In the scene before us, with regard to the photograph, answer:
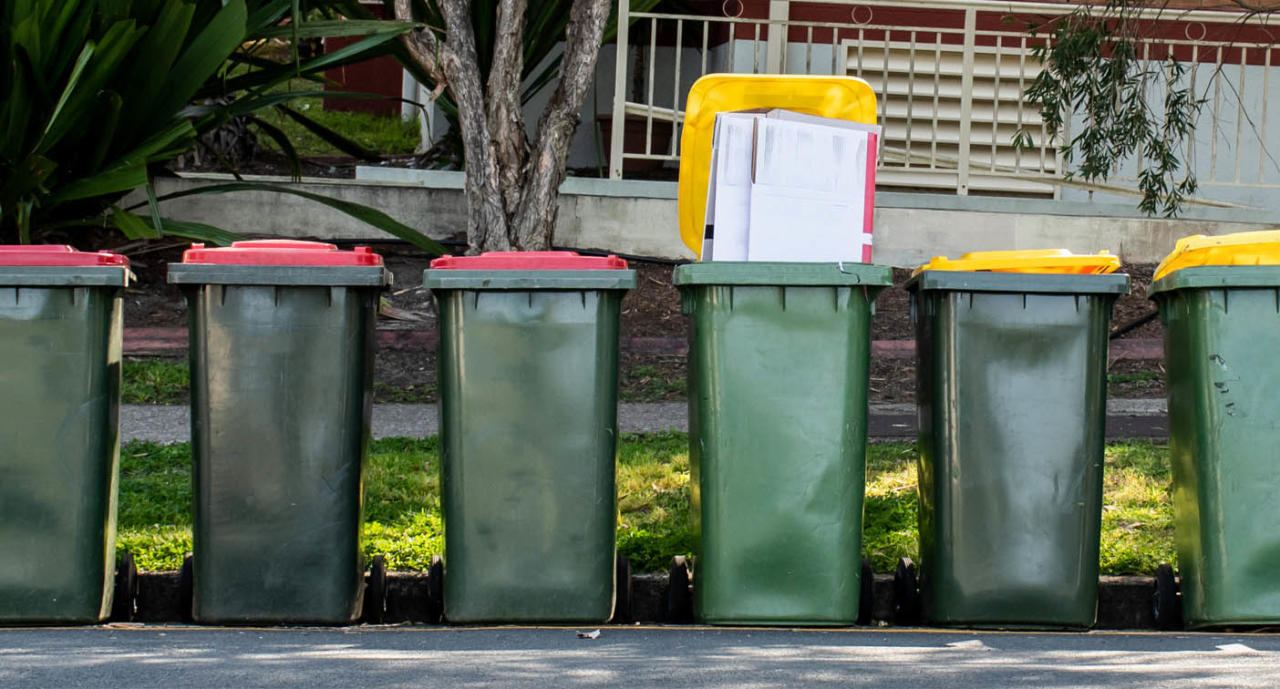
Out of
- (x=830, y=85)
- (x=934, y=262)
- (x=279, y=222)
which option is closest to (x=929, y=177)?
(x=279, y=222)

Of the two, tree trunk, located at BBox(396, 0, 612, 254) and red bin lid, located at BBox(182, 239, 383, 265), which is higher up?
tree trunk, located at BBox(396, 0, 612, 254)

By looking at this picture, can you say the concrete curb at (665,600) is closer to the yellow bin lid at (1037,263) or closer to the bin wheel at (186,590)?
the bin wheel at (186,590)

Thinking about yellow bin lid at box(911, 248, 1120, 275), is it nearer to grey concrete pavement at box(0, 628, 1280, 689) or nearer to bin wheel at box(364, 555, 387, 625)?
grey concrete pavement at box(0, 628, 1280, 689)

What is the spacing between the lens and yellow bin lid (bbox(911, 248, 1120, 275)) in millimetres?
4348

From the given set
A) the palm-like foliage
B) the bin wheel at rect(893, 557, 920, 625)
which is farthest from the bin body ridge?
the palm-like foliage

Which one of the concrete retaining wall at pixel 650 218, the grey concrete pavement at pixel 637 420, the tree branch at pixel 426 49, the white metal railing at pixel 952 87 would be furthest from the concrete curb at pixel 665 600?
the white metal railing at pixel 952 87

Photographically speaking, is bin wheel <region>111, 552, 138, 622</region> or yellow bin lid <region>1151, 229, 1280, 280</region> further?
bin wheel <region>111, 552, 138, 622</region>

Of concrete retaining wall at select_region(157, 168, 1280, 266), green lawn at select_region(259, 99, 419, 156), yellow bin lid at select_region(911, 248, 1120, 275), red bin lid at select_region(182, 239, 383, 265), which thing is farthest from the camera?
green lawn at select_region(259, 99, 419, 156)

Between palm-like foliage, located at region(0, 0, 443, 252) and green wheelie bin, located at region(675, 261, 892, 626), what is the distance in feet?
12.0

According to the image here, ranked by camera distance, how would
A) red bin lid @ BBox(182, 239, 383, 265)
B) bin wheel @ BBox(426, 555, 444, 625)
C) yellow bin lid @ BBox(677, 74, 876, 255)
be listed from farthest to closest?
yellow bin lid @ BBox(677, 74, 876, 255) < bin wheel @ BBox(426, 555, 444, 625) < red bin lid @ BBox(182, 239, 383, 265)

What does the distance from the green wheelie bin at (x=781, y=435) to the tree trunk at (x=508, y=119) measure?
3550mm

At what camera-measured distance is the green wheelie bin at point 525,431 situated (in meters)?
4.21

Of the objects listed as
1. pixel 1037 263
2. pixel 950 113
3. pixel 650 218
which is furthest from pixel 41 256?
pixel 950 113

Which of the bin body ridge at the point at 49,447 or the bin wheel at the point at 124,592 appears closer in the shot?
the bin body ridge at the point at 49,447
